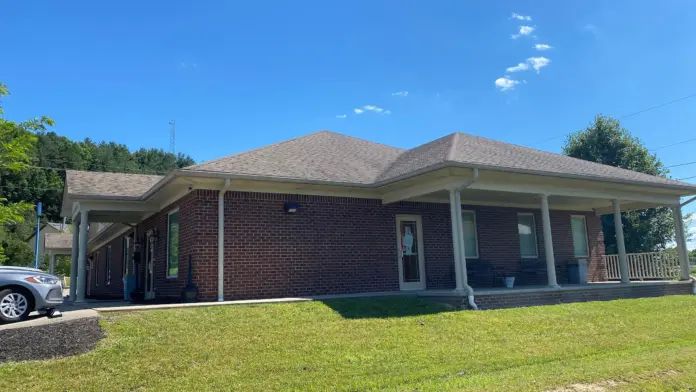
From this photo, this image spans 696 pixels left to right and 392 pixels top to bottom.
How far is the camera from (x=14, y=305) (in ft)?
27.9

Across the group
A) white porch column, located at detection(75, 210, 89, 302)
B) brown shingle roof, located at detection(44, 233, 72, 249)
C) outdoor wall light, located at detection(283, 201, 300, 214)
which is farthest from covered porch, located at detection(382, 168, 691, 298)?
brown shingle roof, located at detection(44, 233, 72, 249)

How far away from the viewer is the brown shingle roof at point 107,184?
13.4 metres

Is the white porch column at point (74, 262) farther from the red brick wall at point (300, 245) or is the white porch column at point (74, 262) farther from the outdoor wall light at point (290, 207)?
the outdoor wall light at point (290, 207)

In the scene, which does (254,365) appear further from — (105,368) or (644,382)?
(644,382)

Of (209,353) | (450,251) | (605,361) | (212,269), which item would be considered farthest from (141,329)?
(450,251)

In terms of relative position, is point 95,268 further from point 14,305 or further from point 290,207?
point 14,305

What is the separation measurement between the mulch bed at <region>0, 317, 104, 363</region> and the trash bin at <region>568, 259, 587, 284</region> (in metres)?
14.0

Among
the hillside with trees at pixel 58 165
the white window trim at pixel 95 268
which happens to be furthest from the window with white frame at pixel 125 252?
the hillside with trees at pixel 58 165

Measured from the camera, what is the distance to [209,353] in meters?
7.05

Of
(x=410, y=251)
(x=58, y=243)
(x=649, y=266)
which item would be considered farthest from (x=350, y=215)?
(x=58, y=243)

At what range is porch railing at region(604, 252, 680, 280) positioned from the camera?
55.1 feet

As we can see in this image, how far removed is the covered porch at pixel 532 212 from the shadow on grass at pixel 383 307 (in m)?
0.75

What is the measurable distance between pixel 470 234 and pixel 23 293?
11119mm

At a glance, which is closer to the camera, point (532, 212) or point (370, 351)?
point (370, 351)
